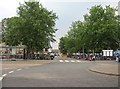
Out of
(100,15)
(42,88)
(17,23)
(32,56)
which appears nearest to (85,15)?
(100,15)

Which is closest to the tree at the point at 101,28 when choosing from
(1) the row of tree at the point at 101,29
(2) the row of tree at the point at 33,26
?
(1) the row of tree at the point at 101,29

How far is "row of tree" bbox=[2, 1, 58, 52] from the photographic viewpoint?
61.2 metres

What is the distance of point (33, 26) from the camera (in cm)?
6047

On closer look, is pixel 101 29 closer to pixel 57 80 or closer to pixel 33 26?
pixel 33 26

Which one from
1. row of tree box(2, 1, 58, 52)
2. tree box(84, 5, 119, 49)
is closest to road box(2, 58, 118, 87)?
row of tree box(2, 1, 58, 52)

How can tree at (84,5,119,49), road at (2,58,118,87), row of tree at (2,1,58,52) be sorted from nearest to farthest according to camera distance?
road at (2,58,118,87), row of tree at (2,1,58,52), tree at (84,5,119,49)

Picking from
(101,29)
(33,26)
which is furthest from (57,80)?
(101,29)

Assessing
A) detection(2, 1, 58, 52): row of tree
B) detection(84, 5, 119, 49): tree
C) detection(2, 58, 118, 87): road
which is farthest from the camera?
detection(84, 5, 119, 49): tree

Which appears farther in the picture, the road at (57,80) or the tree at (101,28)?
the tree at (101,28)

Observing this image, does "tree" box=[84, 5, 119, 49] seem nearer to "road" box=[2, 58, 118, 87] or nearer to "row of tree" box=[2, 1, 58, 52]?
"row of tree" box=[2, 1, 58, 52]

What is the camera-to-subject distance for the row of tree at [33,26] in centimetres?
6116

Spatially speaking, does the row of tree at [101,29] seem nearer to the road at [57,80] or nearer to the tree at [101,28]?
the tree at [101,28]

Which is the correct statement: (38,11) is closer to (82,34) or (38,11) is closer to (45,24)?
(45,24)

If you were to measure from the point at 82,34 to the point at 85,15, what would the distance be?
6222 mm
